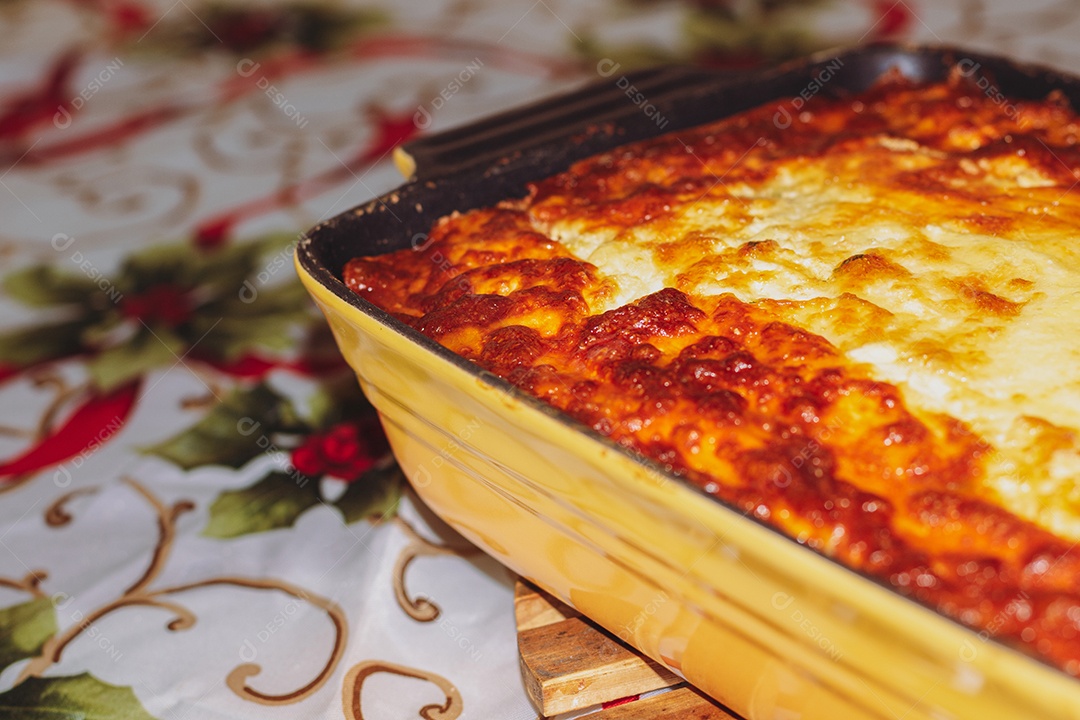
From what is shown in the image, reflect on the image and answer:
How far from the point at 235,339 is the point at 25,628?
668 mm

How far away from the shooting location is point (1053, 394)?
908 mm

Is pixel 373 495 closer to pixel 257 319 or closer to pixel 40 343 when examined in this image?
pixel 257 319

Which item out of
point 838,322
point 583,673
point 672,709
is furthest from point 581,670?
point 838,322

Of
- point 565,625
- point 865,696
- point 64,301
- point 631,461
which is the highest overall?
point 631,461

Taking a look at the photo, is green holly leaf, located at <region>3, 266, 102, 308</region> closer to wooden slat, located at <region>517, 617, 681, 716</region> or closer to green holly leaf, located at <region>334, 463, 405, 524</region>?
green holly leaf, located at <region>334, 463, 405, 524</region>

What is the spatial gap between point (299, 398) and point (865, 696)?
3.71 feet

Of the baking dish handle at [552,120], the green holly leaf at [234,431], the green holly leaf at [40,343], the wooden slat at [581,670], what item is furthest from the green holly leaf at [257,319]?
the wooden slat at [581,670]

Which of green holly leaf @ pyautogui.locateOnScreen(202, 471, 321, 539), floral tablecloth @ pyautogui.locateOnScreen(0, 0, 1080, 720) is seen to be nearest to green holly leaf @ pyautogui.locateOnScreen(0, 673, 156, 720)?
floral tablecloth @ pyautogui.locateOnScreen(0, 0, 1080, 720)

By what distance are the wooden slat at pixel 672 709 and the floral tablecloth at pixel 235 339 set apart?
125mm

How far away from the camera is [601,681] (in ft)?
3.45

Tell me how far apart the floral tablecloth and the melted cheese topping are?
1.36 ft

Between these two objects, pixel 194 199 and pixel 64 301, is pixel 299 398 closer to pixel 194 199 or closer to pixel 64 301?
pixel 64 301

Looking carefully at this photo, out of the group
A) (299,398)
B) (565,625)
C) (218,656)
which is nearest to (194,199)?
(299,398)

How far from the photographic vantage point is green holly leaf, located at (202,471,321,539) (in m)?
1.41
